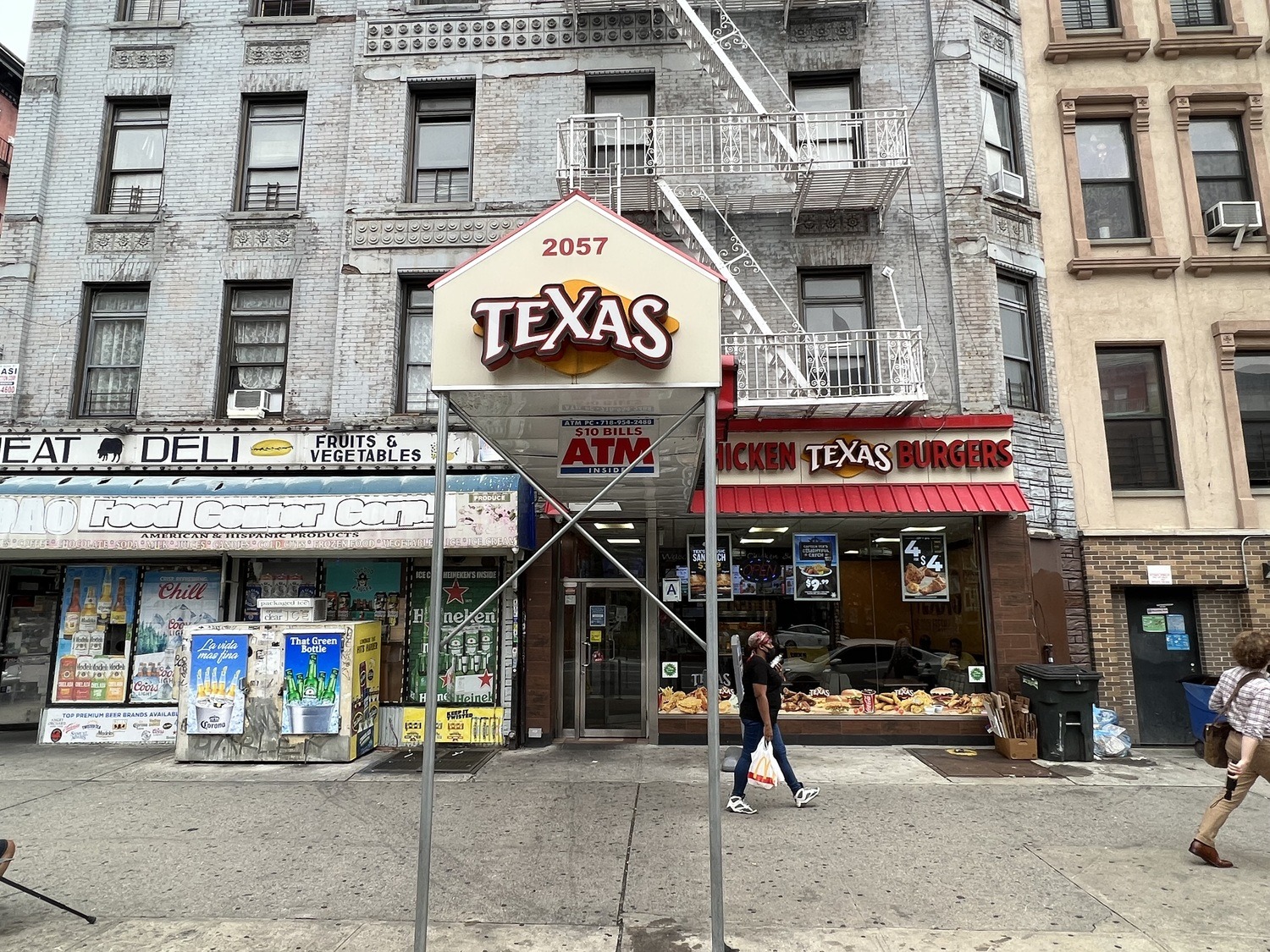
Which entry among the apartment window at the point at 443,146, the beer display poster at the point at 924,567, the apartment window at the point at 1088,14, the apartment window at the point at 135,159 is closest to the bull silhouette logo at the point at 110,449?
the apartment window at the point at 135,159

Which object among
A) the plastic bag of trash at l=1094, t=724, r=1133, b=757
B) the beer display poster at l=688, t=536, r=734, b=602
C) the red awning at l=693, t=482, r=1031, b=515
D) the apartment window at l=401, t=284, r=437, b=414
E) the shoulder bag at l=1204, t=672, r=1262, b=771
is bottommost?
the plastic bag of trash at l=1094, t=724, r=1133, b=757

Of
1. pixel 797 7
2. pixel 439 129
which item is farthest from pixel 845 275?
pixel 439 129

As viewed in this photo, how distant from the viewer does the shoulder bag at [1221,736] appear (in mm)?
5934

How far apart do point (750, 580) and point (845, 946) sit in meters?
6.36

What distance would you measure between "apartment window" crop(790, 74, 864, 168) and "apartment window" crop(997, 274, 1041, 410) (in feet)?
10.1

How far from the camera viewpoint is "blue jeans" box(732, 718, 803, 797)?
7.21 meters

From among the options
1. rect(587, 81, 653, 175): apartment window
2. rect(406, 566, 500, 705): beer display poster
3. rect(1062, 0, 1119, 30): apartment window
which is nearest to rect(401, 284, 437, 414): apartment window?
rect(406, 566, 500, 705): beer display poster

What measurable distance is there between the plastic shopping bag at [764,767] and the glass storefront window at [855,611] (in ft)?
10.9

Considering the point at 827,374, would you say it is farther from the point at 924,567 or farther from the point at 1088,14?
the point at 1088,14

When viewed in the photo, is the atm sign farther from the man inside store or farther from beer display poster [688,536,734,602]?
the man inside store

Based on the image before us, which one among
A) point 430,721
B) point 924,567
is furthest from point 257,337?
point 924,567

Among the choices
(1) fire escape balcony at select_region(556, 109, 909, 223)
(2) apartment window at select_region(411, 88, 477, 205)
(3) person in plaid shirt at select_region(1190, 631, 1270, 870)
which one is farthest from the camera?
(2) apartment window at select_region(411, 88, 477, 205)

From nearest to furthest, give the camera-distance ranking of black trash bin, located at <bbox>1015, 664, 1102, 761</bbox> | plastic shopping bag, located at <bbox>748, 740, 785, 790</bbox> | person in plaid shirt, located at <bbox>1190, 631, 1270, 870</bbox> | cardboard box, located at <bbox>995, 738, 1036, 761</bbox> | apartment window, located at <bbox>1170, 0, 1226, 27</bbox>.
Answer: person in plaid shirt, located at <bbox>1190, 631, 1270, 870</bbox>, plastic shopping bag, located at <bbox>748, 740, 785, 790</bbox>, black trash bin, located at <bbox>1015, 664, 1102, 761</bbox>, cardboard box, located at <bbox>995, 738, 1036, 761</bbox>, apartment window, located at <bbox>1170, 0, 1226, 27</bbox>

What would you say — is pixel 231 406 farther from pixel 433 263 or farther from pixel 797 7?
pixel 797 7
